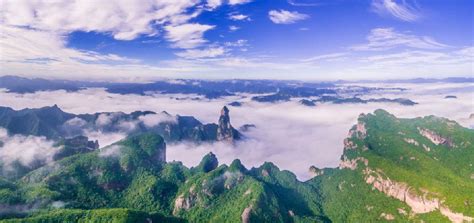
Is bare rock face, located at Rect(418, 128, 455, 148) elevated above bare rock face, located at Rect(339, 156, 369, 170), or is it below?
above

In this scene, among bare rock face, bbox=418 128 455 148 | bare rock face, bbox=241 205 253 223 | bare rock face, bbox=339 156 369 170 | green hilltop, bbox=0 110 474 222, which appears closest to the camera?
green hilltop, bbox=0 110 474 222

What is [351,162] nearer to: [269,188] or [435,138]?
[435,138]

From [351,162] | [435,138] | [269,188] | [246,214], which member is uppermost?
[435,138]

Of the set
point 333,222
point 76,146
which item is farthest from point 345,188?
point 76,146

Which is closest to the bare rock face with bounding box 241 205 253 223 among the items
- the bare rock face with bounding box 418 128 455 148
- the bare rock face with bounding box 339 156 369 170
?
the bare rock face with bounding box 339 156 369 170

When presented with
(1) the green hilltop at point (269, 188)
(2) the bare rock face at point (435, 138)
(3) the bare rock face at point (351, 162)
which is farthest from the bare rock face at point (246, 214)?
(2) the bare rock face at point (435, 138)

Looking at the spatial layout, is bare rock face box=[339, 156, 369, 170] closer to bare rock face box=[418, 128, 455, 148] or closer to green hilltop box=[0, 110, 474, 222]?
green hilltop box=[0, 110, 474, 222]

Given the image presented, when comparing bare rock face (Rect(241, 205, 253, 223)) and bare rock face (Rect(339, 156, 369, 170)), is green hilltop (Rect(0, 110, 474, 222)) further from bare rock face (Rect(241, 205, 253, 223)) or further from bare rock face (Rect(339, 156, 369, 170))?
bare rock face (Rect(339, 156, 369, 170))

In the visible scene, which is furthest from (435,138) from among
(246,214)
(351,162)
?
(246,214)

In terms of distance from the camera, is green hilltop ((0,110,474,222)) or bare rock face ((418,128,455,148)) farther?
bare rock face ((418,128,455,148))

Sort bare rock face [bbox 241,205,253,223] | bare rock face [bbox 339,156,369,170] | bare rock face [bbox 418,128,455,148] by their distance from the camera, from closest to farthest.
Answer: bare rock face [bbox 241,205,253,223]
bare rock face [bbox 339,156,369,170]
bare rock face [bbox 418,128,455,148]

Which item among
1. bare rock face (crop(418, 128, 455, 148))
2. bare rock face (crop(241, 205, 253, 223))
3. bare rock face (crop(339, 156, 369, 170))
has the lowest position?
bare rock face (crop(241, 205, 253, 223))
